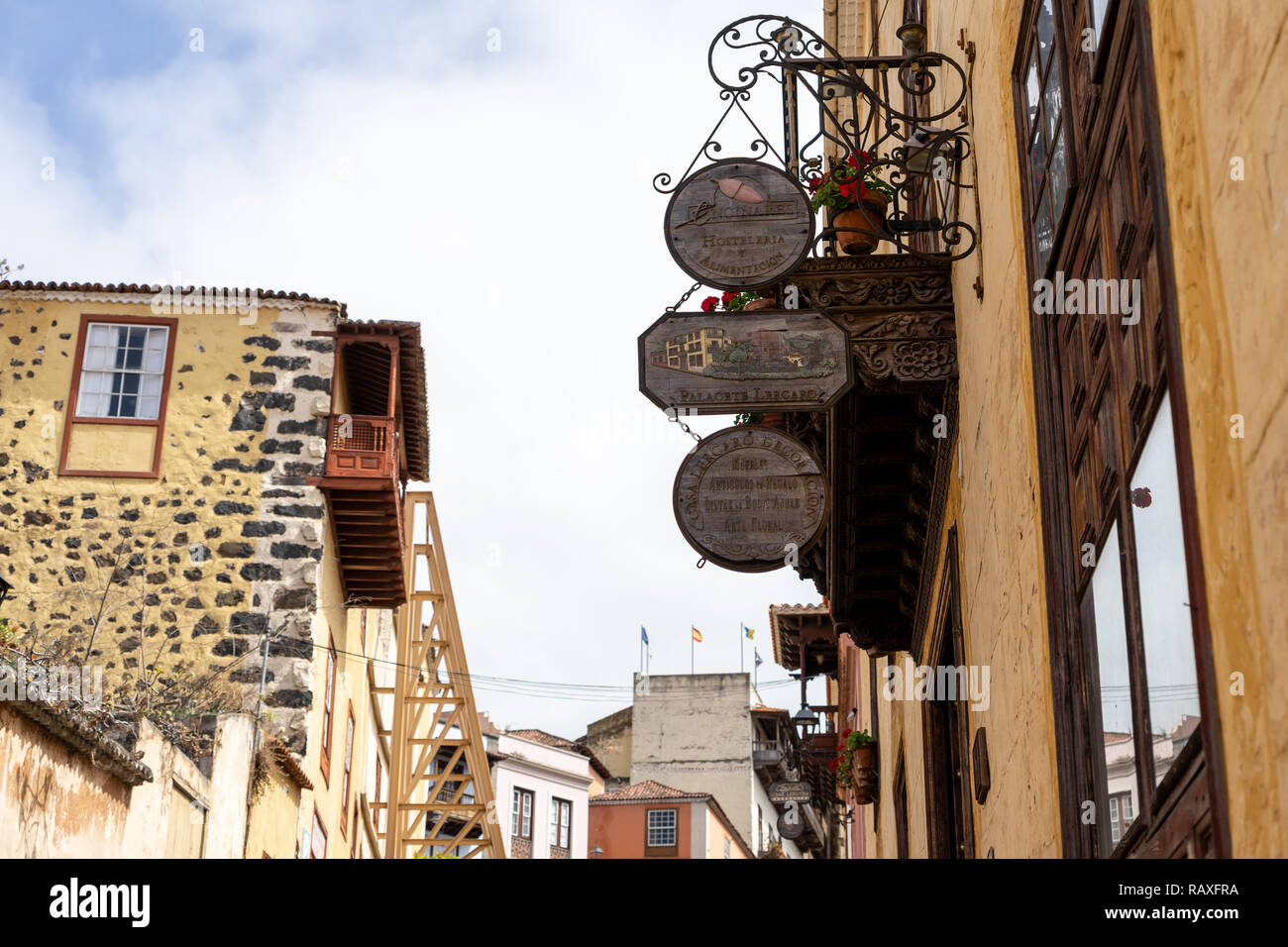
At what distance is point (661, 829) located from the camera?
179 ft

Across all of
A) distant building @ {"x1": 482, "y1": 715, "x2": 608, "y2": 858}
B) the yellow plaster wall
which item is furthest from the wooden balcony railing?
distant building @ {"x1": 482, "y1": 715, "x2": 608, "y2": 858}

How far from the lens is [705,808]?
53.7 metres

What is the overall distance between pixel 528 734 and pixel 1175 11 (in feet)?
166

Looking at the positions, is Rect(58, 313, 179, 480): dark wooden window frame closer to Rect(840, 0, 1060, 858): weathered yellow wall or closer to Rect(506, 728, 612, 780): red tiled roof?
Rect(840, 0, 1060, 858): weathered yellow wall

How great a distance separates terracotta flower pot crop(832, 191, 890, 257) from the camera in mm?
8148

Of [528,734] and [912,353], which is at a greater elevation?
[528,734]

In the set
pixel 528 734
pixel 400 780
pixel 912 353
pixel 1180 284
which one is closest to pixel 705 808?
pixel 528 734

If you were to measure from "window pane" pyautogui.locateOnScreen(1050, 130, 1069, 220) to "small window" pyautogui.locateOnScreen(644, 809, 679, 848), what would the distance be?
49.9 metres

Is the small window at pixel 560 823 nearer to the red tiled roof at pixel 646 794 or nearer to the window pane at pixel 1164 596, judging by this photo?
the red tiled roof at pixel 646 794

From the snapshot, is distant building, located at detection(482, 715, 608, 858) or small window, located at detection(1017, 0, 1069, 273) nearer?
small window, located at detection(1017, 0, 1069, 273)

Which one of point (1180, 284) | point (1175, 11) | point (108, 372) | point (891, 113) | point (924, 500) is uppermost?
point (108, 372)

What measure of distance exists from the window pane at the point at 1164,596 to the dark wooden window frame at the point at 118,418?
60.2 feet

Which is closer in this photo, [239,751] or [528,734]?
[239,751]

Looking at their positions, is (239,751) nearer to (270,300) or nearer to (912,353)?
Result: (270,300)
